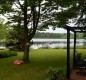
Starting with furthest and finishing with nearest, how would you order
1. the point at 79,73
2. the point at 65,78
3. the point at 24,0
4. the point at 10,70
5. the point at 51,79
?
the point at 24,0
the point at 10,70
the point at 79,73
the point at 65,78
the point at 51,79

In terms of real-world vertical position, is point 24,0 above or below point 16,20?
above

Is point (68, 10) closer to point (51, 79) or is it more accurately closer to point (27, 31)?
point (27, 31)

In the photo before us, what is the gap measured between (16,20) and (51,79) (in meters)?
9.77

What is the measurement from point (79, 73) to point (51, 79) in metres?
3.36

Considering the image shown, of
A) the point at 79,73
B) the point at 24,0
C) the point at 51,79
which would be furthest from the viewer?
the point at 24,0

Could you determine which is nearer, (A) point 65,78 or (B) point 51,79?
(B) point 51,79

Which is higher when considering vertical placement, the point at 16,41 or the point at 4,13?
the point at 4,13

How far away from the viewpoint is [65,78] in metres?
12.6

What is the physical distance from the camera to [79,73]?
14.2 meters

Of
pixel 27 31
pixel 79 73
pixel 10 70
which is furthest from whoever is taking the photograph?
pixel 27 31

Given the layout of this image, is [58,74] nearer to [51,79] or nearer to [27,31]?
[51,79]

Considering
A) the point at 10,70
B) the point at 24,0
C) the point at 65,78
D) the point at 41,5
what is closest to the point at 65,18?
the point at 41,5

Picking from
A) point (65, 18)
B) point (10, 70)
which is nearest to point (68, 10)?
point (65, 18)

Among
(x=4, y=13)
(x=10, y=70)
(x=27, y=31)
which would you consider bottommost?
(x=10, y=70)
